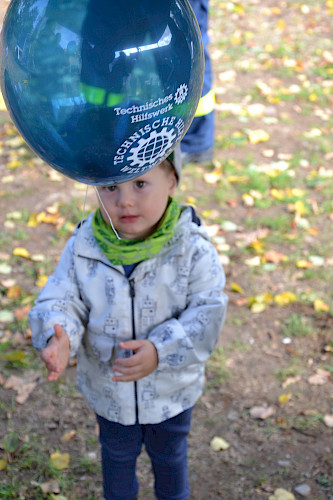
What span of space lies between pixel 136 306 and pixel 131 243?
20 centimetres

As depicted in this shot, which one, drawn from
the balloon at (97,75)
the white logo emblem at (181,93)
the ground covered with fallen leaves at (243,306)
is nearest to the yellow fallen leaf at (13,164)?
the ground covered with fallen leaves at (243,306)

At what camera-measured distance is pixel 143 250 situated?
193cm

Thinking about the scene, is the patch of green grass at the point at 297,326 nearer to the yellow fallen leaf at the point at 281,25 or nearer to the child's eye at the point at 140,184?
the child's eye at the point at 140,184

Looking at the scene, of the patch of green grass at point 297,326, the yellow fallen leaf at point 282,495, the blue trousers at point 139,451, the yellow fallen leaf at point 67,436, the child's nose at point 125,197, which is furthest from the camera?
the patch of green grass at point 297,326

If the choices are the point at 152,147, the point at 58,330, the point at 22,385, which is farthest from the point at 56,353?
the point at 22,385

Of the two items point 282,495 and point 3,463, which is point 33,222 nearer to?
point 3,463

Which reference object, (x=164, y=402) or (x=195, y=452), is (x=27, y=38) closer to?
(x=164, y=402)

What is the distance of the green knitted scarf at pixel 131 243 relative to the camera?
6.31 feet

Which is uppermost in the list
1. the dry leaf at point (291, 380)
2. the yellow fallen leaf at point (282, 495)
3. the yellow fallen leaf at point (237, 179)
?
the yellow fallen leaf at point (282, 495)

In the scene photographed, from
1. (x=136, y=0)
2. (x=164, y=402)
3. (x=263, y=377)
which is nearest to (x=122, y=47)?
(x=136, y=0)

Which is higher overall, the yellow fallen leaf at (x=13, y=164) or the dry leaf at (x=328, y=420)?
the dry leaf at (x=328, y=420)

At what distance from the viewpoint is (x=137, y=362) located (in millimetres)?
1867

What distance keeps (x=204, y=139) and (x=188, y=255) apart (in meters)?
2.79

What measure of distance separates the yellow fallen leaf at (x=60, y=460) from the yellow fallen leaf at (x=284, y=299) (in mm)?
1449
